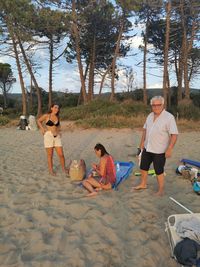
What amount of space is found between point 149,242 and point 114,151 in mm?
5691

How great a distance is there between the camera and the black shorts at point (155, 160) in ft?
14.2

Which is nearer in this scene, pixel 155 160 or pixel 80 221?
pixel 80 221

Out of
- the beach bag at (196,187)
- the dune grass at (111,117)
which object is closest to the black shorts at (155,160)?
the beach bag at (196,187)

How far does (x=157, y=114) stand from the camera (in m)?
4.31

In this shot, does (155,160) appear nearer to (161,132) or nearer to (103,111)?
(161,132)

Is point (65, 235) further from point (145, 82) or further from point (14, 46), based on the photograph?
point (145, 82)

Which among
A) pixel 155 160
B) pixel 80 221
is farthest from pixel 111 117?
pixel 80 221

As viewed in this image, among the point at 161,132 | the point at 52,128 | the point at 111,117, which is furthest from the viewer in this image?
the point at 111,117

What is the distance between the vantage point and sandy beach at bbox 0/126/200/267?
285 centimetres

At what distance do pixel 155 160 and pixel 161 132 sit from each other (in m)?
0.46

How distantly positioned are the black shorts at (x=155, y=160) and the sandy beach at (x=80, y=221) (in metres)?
0.44

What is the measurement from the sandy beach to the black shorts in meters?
0.44

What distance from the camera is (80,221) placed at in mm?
3586

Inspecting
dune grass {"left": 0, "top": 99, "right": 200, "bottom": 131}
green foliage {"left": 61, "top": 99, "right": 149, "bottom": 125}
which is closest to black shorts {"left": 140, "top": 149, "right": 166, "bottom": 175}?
dune grass {"left": 0, "top": 99, "right": 200, "bottom": 131}
